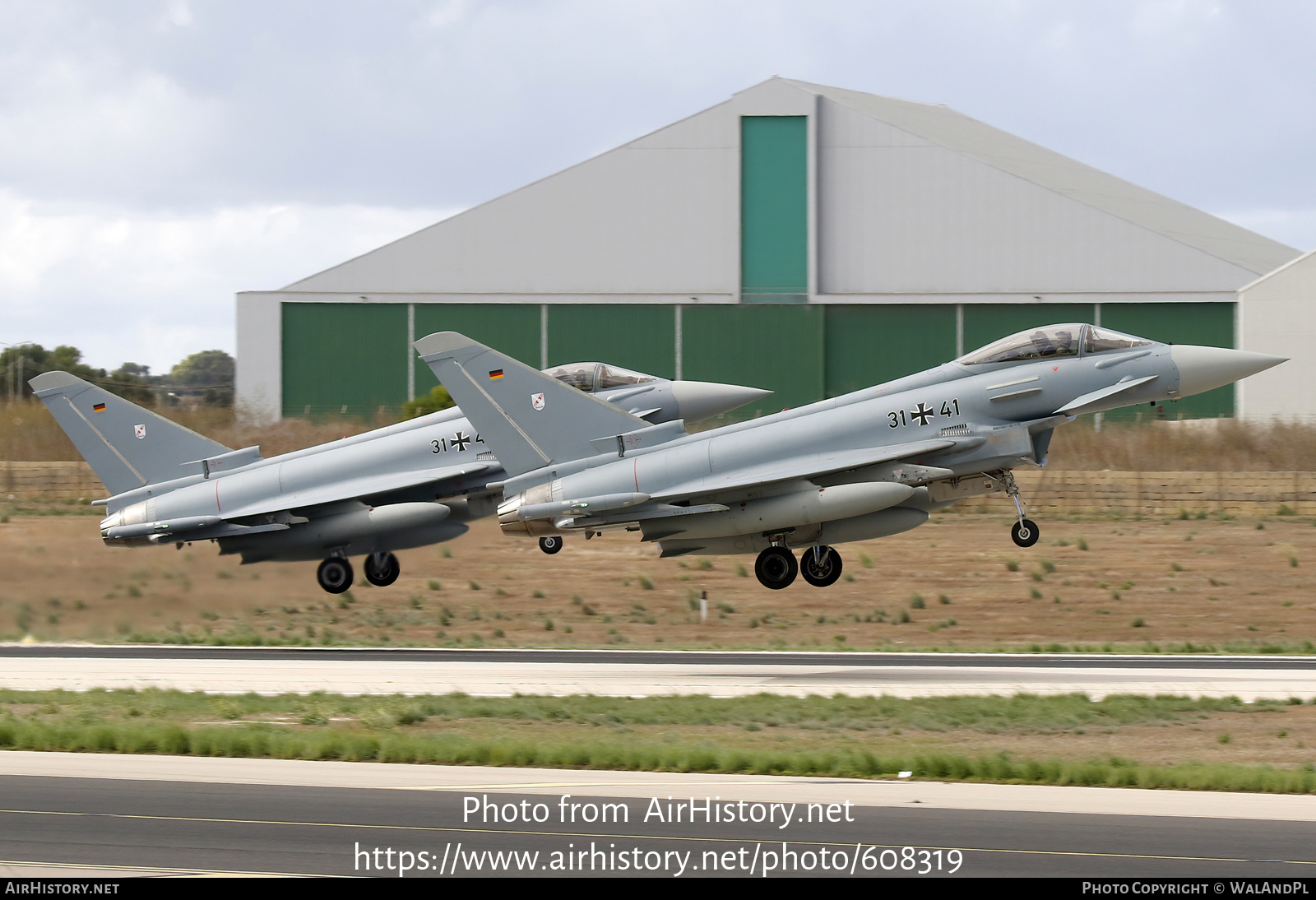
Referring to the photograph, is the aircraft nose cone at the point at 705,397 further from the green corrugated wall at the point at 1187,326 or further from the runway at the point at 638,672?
the green corrugated wall at the point at 1187,326

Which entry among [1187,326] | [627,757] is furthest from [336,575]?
[1187,326]

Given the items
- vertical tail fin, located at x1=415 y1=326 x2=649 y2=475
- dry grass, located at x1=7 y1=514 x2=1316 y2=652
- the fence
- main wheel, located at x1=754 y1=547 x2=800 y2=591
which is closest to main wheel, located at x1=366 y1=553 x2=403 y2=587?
dry grass, located at x1=7 y1=514 x2=1316 y2=652

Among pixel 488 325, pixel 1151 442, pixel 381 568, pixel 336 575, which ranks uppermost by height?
pixel 488 325

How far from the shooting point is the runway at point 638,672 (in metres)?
24.0

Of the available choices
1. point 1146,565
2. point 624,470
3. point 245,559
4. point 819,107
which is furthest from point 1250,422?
point 245,559

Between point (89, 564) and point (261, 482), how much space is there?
4.88 meters

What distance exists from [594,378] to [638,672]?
19.6 ft

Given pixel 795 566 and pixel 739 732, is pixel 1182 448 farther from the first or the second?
pixel 739 732

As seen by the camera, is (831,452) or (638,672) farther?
(638,672)

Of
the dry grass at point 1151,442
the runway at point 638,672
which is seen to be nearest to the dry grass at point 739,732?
the runway at point 638,672

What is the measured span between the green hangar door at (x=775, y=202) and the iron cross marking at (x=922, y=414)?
28.4 meters

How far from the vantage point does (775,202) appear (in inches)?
2074

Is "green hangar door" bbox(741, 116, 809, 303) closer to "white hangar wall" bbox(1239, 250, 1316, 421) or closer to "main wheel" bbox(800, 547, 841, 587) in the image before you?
"white hangar wall" bbox(1239, 250, 1316, 421)
